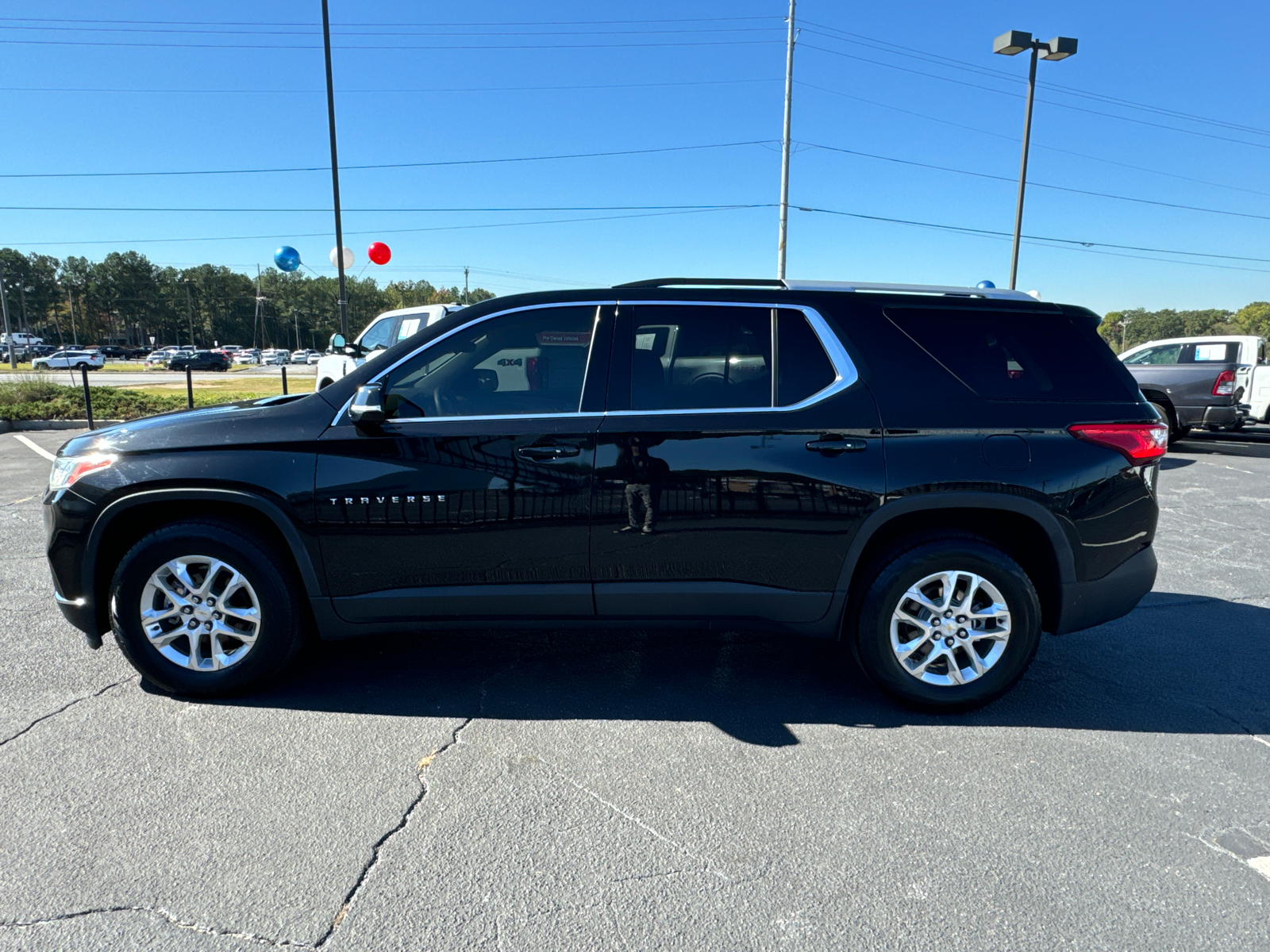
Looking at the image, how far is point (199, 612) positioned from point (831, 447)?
286cm

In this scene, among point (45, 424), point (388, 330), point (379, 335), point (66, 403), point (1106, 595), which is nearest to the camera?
point (1106, 595)

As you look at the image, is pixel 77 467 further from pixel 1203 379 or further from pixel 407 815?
pixel 1203 379

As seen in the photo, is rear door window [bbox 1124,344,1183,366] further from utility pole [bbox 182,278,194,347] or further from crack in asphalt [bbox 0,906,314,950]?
utility pole [bbox 182,278,194,347]

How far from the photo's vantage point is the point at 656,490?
3309 millimetres

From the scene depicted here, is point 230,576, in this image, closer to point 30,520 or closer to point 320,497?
point 320,497

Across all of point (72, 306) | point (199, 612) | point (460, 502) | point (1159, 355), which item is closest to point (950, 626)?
point (460, 502)

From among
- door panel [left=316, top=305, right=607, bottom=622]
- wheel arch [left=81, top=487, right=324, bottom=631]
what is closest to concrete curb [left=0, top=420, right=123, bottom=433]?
wheel arch [left=81, top=487, right=324, bottom=631]

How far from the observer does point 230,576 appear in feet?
11.3

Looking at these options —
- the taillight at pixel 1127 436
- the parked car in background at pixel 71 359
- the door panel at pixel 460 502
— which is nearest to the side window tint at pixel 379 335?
the door panel at pixel 460 502

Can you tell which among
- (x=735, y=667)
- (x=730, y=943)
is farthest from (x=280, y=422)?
(x=730, y=943)

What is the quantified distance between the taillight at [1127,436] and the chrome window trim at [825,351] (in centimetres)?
101

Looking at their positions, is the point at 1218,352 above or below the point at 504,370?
above

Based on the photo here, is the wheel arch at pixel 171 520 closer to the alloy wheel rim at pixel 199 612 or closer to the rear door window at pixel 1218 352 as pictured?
the alloy wheel rim at pixel 199 612

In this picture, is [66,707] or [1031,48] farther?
Result: [1031,48]
